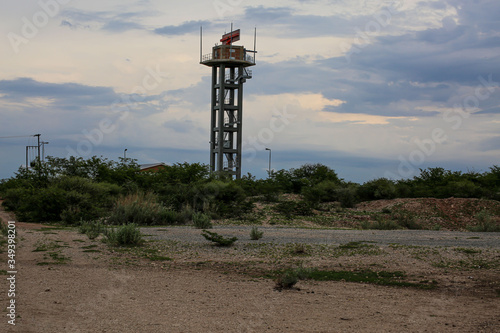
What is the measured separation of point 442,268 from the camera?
10844 millimetres

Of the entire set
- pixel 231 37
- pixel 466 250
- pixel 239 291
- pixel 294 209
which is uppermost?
pixel 231 37

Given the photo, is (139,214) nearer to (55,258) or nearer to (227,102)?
(55,258)

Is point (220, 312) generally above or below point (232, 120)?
below

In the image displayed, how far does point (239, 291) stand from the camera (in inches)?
353

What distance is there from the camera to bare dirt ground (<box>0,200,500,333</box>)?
22.9 feet

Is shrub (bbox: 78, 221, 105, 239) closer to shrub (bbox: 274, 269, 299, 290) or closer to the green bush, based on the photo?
shrub (bbox: 274, 269, 299, 290)

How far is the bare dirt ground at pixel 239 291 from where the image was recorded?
22.9 feet

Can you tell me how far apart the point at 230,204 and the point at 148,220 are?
791cm

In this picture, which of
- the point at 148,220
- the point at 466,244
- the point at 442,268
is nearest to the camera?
the point at 442,268

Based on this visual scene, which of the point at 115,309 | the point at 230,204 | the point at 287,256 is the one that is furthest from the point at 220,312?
the point at 230,204

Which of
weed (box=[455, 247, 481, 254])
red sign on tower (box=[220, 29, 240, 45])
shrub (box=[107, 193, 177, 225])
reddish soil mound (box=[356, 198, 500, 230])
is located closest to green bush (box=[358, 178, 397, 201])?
reddish soil mound (box=[356, 198, 500, 230])

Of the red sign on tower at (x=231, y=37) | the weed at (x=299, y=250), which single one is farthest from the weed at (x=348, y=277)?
the red sign on tower at (x=231, y=37)

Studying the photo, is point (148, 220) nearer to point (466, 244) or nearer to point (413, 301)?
point (466, 244)

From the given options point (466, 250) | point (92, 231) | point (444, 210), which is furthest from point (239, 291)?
point (444, 210)
